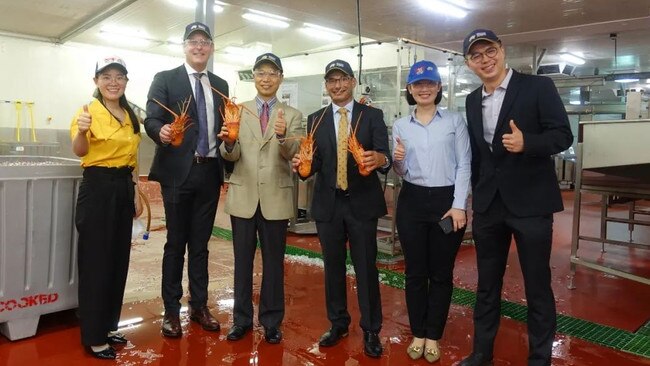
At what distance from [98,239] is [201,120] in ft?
3.07

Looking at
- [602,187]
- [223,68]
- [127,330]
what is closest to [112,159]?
[127,330]

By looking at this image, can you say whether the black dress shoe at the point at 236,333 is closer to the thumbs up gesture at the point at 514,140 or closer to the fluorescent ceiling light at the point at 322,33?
the thumbs up gesture at the point at 514,140

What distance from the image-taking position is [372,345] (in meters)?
2.90

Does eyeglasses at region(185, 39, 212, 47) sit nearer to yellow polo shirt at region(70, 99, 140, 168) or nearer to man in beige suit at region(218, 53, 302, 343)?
man in beige suit at region(218, 53, 302, 343)

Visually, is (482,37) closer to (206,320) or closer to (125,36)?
(206,320)

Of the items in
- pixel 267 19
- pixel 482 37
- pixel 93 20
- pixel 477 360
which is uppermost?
pixel 267 19

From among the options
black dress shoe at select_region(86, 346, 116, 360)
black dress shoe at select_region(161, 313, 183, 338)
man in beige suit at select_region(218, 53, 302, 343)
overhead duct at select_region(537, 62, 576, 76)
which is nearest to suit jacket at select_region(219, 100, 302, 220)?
man in beige suit at select_region(218, 53, 302, 343)

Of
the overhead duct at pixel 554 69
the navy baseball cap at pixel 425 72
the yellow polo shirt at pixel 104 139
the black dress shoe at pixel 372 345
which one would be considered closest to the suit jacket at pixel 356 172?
the navy baseball cap at pixel 425 72

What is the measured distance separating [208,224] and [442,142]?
157 centimetres

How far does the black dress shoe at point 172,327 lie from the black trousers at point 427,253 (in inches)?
58.5

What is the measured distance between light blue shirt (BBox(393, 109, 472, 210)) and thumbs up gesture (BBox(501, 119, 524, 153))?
351mm

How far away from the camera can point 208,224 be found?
316 centimetres

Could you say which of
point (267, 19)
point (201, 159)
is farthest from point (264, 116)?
point (267, 19)

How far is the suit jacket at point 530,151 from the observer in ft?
7.86
